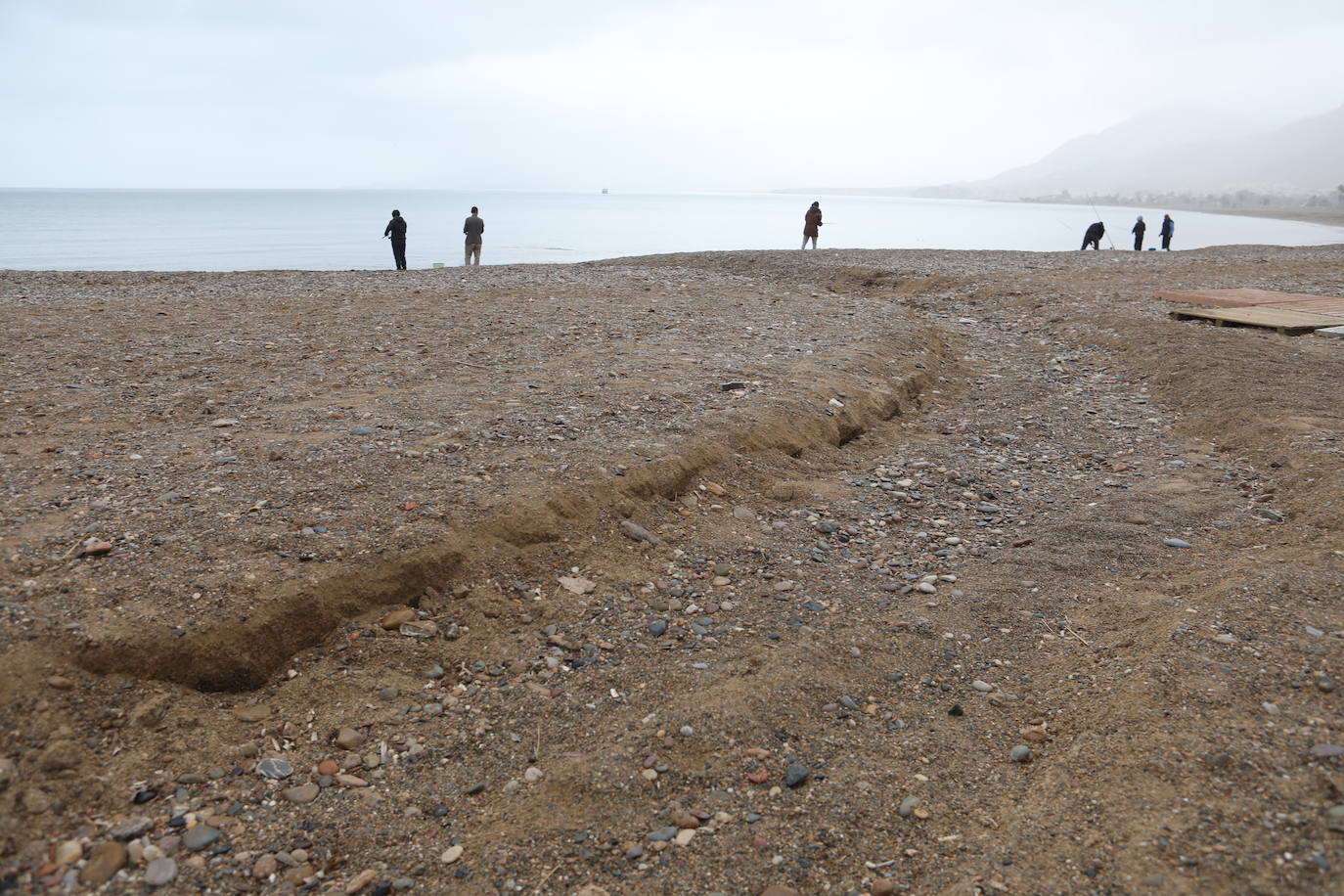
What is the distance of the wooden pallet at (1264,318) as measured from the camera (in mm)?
12242

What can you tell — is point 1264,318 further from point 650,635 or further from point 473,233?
point 473,233

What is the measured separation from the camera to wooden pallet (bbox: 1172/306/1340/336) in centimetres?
1224

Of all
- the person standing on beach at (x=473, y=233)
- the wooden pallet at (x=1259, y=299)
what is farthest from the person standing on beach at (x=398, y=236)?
the wooden pallet at (x=1259, y=299)

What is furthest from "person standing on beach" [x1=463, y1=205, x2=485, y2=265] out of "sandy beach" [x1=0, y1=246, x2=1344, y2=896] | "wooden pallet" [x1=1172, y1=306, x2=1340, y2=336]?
"wooden pallet" [x1=1172, y1=306, x2=1340, y2=336]

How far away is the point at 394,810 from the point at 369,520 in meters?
2.02

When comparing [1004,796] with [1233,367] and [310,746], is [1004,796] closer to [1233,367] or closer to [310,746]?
[310,746]

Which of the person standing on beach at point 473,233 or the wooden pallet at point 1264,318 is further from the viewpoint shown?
the person standing on beach at point 473,233

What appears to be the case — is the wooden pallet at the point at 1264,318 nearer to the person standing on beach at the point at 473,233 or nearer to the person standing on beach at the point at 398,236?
the person standing on beach at the point at 473,233

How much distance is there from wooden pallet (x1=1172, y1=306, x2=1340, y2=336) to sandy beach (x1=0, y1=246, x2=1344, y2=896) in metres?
4.21

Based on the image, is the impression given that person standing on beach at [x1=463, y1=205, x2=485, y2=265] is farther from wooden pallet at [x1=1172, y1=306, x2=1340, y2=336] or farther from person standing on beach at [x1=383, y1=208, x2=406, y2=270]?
wooden pallet at [x1=1172, y1=306, x2=1340, y2=336]

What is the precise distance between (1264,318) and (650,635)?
12332 millimetres

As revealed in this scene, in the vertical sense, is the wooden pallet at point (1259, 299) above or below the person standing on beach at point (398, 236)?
below

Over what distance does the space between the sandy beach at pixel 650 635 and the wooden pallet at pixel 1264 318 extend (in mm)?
4206

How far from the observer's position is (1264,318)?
12.8 metres
